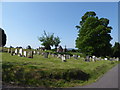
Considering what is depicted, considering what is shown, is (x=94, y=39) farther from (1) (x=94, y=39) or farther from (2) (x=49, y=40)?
(2) (x=49, y=40)

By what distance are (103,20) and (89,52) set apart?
12.1m

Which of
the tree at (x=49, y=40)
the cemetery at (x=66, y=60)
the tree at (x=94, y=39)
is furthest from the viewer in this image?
the tree at (x=49, y=40)

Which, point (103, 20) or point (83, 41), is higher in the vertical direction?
point (103, 20)

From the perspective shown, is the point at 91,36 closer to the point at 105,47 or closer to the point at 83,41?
the point at 83,41

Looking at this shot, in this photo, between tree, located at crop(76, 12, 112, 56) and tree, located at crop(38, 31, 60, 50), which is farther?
tree, located at crop(38, 31, 60, 50)

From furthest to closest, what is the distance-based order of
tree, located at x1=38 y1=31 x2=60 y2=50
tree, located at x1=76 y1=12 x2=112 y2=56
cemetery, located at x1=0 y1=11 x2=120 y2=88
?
tree, located at x1=38 y1=31 x2=60 y2=50, tree, located at x1=76 y1=12 x2=112 y2=56, cemetery, located at x1=0 y1=11 x2=120 y2=88

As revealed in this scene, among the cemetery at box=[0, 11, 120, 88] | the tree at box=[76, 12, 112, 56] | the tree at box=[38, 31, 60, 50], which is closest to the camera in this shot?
the cemetery at box=[0, 11, 120, 88]

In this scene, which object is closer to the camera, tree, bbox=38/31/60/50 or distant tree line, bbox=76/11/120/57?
distant tree line, bbox=76/11/120/57

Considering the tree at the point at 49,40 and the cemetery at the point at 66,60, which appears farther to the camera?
the tree at the point at 49,40

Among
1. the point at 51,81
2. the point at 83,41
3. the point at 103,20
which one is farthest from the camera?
the point at 103,20

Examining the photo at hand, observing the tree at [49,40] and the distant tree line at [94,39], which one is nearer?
the distant tree line at [94,39]

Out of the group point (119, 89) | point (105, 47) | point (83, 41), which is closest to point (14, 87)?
point (119, 89)

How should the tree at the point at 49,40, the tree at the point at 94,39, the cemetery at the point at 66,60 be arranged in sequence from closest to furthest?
the cemetery at the point at 66,60
the tree at the point at 94,39
the tree at the point at 49,40

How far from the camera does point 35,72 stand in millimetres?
8367
